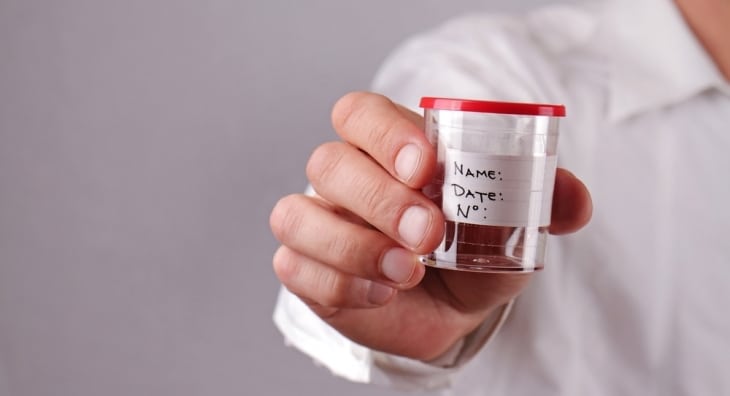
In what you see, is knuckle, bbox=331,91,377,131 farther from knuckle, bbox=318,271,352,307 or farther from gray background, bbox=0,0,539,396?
gray background, bbox=0,0,539,396

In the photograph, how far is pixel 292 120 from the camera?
1.56m

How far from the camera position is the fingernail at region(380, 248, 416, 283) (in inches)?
31.1

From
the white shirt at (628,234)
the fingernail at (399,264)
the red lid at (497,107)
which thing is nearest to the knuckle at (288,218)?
the fingernail at (399,264)

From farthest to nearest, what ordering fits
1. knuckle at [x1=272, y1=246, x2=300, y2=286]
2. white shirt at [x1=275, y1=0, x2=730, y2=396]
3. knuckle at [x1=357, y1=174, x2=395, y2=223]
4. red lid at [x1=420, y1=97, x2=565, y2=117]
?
1. white shirt at [x1=275, y1=0, x2=730, y2=396]
2. knuckle at [x1=272, y1=246, x2=300, y2=286]
3. knuckle at [x1=357, y1=174, x2=395, y2=223]
4. red lid at [x1=420, y1=97, x2=565, y2=117]

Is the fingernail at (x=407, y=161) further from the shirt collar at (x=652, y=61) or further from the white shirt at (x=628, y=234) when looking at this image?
the shirt collar at (x=652, y=61)

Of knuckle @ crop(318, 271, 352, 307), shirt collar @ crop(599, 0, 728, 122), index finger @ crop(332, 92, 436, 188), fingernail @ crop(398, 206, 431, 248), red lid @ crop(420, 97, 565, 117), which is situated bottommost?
knuckle @ crop(318, 271, 352, 307)

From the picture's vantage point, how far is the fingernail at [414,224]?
0.73 m

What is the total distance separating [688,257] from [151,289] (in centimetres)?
93

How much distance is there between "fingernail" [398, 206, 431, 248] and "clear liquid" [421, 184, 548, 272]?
0.8 inches

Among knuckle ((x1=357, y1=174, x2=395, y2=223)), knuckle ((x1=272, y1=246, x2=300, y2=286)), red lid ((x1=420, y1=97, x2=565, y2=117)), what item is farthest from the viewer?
knuckle ((x1=272, y1=246, x2=300, y2=286))

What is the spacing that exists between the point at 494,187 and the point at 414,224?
83 millimetres

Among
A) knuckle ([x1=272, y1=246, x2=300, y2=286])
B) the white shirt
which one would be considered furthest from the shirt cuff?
knuckle ([x1=272, y1=246, x2=300, y2=286])

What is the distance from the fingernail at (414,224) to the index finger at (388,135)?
25 millimetres

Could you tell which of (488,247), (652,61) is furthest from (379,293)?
(652,61)
